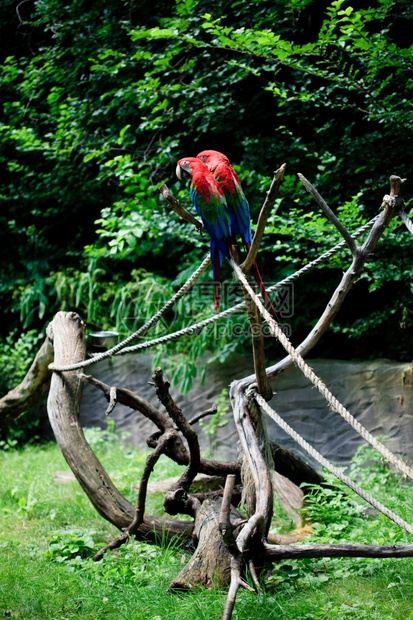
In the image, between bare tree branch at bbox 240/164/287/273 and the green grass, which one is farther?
the green grass

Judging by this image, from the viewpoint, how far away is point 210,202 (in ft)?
7.14

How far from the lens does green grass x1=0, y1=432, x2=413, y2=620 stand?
5.96 ft

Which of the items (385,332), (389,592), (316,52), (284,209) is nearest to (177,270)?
(284,209)

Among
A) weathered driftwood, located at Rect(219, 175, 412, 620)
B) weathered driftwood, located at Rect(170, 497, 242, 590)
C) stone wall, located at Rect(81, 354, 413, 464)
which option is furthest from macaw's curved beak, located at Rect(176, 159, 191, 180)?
stone wall, located at Rect(81, 354, 413, 464)

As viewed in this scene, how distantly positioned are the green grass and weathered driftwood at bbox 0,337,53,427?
1.80 ft

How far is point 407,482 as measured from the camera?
11.3 ft

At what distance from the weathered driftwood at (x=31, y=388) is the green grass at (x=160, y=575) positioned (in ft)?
1.80

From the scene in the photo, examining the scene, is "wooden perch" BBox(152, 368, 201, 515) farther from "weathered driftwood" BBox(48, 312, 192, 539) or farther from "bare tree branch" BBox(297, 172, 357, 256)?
"bare tree branch" BBox(297, 172, 357, 256)

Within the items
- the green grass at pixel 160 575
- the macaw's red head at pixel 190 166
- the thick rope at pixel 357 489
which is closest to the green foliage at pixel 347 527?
the green grass at pixel 160 575

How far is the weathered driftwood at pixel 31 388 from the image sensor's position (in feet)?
10.6

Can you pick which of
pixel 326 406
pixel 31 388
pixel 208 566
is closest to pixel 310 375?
pixel 208 566

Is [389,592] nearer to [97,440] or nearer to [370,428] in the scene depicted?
[370,428]

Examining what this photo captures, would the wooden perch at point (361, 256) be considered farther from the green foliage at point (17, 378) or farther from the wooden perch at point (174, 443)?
the green foliage at point (17, 378)

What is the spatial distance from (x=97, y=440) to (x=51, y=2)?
3678 mm
